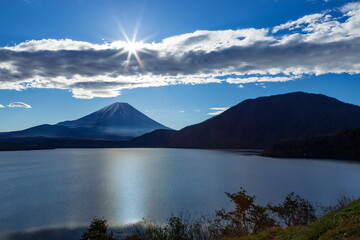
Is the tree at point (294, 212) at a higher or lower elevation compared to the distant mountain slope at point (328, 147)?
lower

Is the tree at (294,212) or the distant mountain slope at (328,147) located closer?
the tree at (294,212)

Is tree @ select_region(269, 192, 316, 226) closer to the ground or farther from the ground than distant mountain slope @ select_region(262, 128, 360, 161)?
closer to the ground

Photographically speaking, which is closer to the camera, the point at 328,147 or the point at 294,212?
the point at 294,212

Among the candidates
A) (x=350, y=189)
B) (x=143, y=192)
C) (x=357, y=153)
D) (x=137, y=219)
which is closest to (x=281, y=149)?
(x=357, y=153)

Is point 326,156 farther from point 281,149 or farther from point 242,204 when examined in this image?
point 242,204

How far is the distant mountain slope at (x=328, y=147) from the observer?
9518 centimetres

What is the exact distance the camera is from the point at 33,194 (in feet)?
108

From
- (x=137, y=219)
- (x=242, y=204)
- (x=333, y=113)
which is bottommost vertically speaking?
(x=137, y=219)

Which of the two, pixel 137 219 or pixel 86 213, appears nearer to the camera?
pixel 137 219

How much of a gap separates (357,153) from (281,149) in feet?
91.7

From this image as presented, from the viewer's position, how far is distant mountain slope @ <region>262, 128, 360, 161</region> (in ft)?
312

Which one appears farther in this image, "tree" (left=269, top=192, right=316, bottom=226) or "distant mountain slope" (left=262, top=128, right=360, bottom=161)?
"distant mountain slope" (left=262, top=128, right=360, bottom=161)

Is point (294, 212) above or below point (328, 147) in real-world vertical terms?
below

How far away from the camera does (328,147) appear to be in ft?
329
